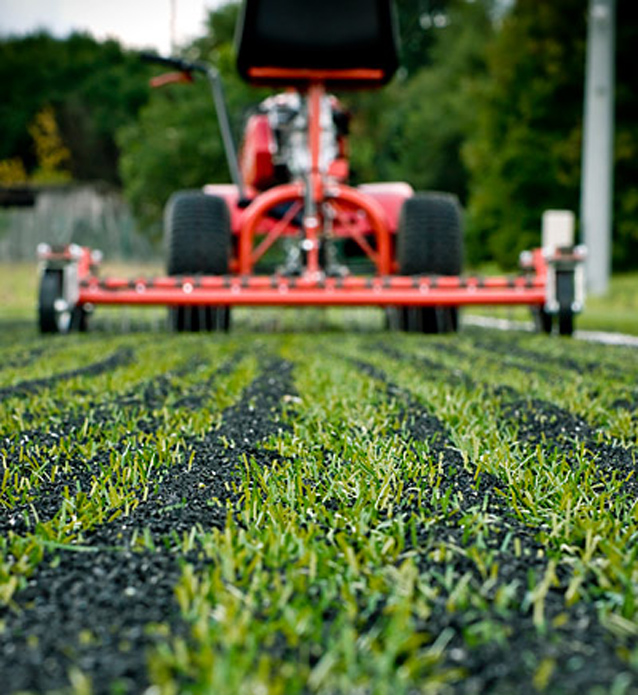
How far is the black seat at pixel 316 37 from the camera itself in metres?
5.70

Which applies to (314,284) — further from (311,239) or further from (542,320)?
(542,320)

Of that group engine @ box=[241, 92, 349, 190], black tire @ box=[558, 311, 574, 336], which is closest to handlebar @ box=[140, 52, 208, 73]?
engine @ box=[241, 92, 349, 190]

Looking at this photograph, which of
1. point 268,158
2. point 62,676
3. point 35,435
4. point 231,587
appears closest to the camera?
point 62,676

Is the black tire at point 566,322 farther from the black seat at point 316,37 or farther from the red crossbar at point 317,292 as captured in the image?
the black seat at point 316,37

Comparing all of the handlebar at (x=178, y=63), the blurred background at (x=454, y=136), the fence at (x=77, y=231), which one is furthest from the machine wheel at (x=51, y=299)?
the fence at (x=77, y=231)

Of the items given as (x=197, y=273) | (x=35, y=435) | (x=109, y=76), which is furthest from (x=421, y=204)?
(x=109, y=76)

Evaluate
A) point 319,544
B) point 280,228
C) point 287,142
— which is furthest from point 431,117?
point 319,544

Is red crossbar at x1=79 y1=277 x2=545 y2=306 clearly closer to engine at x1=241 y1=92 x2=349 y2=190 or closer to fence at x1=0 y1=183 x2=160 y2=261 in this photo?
engine at x1=241 y1=92 x2=349 y2=190

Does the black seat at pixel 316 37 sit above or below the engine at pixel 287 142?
above

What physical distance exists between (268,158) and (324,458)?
5.38m

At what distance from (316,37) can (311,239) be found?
132cm

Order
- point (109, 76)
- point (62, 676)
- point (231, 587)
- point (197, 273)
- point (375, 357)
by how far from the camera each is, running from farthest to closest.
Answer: point (109, 76)
point (197, 273)
point (375, 357)
point (231, 587)
point (62, 676)

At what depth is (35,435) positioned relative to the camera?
6.61 feet

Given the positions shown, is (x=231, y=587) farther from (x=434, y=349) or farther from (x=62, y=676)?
(x=434, y=349)
